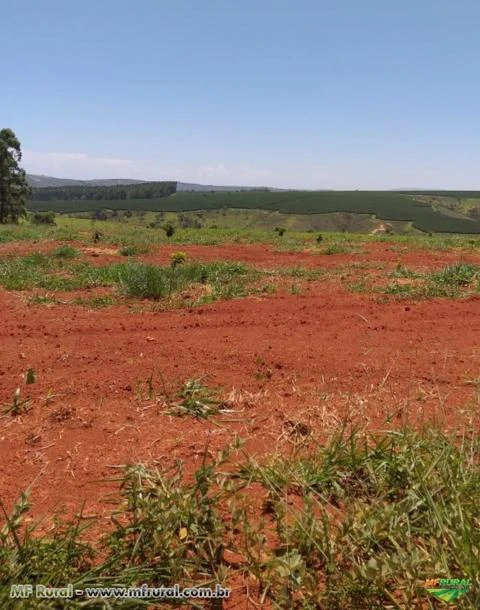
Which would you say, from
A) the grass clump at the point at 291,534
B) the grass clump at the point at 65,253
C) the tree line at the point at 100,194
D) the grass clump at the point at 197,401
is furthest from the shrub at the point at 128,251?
the tree line at the point at 100,194

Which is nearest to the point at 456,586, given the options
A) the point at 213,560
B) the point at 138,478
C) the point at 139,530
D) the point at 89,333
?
the point at 213,560

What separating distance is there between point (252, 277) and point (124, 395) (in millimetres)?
4759

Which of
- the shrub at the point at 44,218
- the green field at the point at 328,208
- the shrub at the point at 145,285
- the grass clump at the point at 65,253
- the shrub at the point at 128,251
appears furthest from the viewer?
the green field at the point at 328,208

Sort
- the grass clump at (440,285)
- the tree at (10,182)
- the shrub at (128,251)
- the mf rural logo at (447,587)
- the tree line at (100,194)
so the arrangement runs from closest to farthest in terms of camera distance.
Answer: the mf rural logo at (447,587) → the grass clump at (440,285) → the shrub at (128,251) → the tree at (10,182) → the tree line at (100,194)

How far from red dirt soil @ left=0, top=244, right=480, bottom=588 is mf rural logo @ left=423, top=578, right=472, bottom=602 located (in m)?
1.12

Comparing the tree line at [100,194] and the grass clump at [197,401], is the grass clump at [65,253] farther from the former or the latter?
the tree line at [100,194]

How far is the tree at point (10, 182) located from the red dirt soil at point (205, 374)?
3127cm

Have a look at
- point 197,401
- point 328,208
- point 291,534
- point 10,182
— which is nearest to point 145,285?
point 197,401

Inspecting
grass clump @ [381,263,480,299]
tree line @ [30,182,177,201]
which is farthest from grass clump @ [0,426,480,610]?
tree line @ [30,182,177,201]

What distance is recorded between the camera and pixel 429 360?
12.6 feet

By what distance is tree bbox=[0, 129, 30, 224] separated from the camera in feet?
106

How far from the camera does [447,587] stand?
1.62 metres

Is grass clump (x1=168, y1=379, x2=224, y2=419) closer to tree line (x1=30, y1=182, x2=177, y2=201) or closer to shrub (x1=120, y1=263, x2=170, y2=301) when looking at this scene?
shrub (x1=120, y1=263, x2=170, y2=301)

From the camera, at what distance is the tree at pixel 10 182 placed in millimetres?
32281
